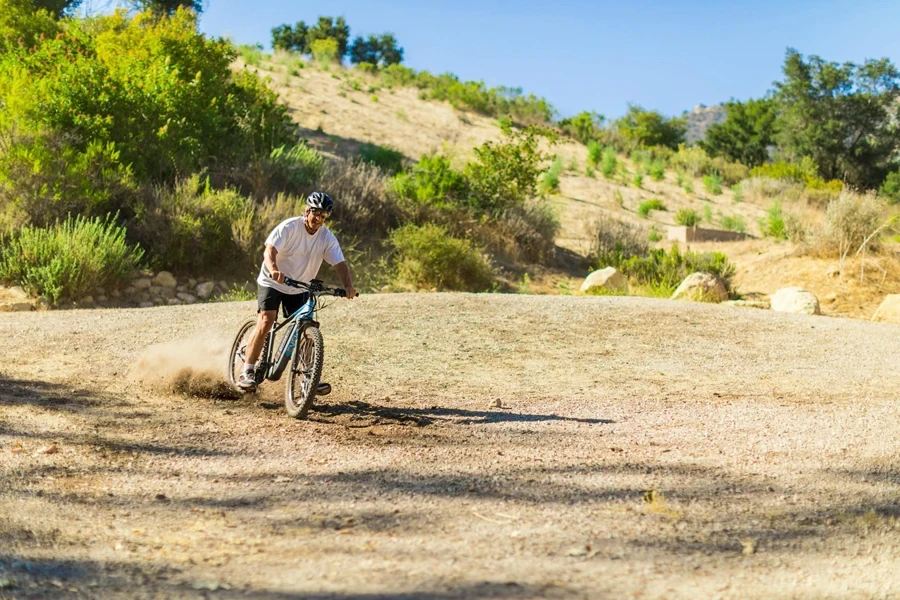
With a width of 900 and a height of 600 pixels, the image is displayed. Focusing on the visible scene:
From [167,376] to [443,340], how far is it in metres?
3.69

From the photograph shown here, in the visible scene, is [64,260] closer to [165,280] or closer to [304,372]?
[165,280]

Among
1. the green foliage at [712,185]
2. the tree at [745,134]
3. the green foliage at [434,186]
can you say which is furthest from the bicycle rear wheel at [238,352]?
the tree at [745,134]

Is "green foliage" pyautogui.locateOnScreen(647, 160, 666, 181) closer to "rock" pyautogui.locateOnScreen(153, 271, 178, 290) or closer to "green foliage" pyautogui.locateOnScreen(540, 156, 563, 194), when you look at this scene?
"green foliage" pyautogui.locateOnScreen(540, 156, 563, 194)

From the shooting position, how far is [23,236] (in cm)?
1367

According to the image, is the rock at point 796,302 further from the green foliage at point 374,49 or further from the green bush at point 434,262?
the green foliage at point 374,49

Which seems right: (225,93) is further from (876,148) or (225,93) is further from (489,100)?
(876,148)

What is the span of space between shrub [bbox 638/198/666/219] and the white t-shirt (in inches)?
937

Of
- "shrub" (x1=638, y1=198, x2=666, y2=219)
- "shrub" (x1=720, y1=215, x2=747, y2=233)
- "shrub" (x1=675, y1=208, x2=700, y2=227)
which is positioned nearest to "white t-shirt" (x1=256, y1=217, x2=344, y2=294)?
"shrub" (x1=675, y1=208, x2=700, y2=227)

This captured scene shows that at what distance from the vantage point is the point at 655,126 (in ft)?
174

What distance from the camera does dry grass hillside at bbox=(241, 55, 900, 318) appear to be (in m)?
18.1

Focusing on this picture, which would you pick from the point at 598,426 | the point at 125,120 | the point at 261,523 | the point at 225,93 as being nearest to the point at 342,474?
the point at 261,523

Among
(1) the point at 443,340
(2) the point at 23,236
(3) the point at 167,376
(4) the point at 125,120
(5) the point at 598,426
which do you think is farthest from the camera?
(4) the point at 125,120

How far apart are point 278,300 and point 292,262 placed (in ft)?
1.25

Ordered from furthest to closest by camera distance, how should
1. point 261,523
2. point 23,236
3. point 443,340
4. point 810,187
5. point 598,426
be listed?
point 810,187 < point 23,236 < point 443,340 < point 598,426 < point 261,523
